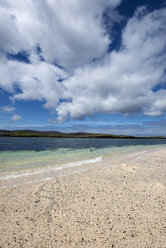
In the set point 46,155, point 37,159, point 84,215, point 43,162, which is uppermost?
point 84,215

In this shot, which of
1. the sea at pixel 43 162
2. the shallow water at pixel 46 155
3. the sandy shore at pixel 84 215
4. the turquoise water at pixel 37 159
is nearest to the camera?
the sandy shore at pixel 84 215

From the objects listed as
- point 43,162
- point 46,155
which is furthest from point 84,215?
point 46,155

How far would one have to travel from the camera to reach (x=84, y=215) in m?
5.48

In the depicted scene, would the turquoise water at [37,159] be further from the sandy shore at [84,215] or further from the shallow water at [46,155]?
the sandy shore at [84,215]

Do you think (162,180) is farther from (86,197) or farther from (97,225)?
(97,225)

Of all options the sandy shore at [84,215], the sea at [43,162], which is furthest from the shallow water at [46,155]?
the sandy shore at [84,215]

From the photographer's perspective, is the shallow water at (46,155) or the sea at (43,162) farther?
the shallow water at (46,155)

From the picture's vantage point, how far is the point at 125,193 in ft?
24.4

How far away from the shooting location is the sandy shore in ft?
13.7

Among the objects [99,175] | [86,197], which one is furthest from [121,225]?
[99,175]

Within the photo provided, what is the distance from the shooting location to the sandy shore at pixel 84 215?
4188 mm

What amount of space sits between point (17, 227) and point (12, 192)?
12.0 ft

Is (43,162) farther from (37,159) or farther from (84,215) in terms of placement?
(84,215)

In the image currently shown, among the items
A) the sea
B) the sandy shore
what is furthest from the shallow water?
the sandy shore
